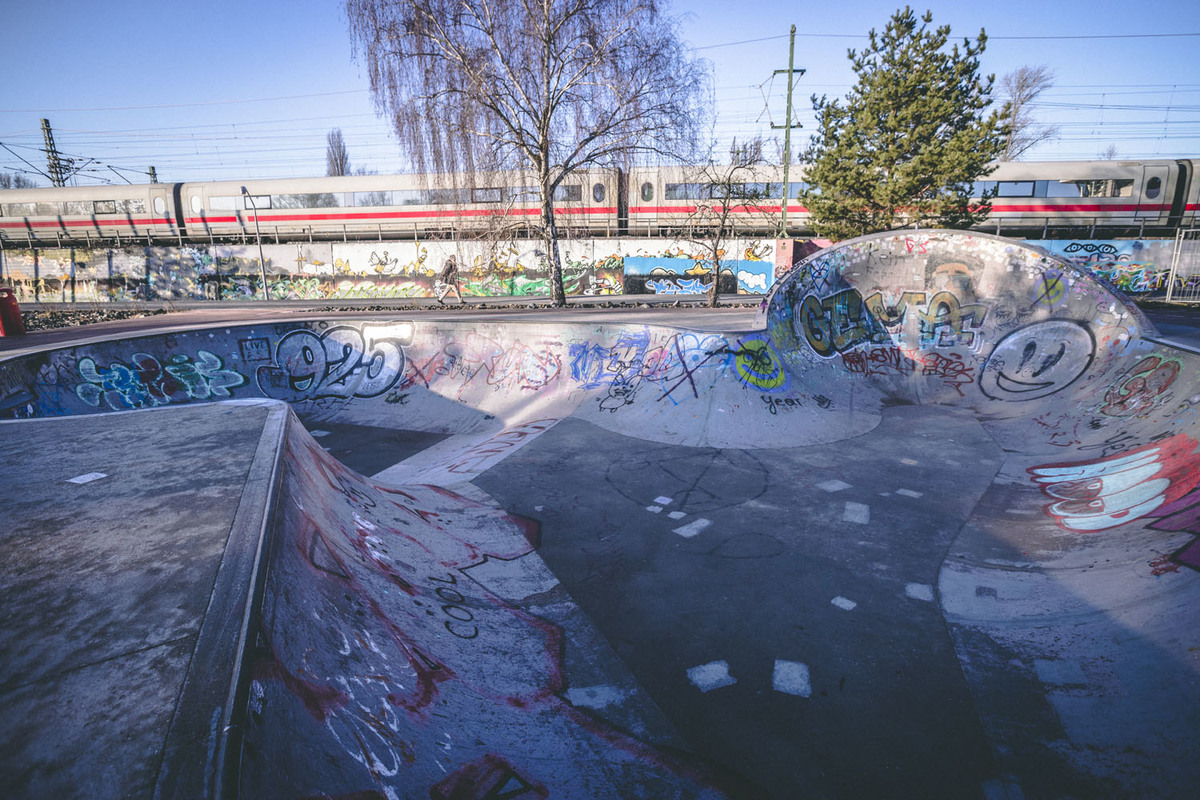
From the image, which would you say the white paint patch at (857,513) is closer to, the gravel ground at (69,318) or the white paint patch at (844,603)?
the white paint patch at (844,603)

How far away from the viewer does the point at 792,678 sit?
3.77 metres

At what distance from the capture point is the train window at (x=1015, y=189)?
75.5 ft

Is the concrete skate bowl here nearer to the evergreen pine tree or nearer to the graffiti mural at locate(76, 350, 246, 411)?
the graffiti mural at locate(76, 350, 246, 411)

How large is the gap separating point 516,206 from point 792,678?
25.5m

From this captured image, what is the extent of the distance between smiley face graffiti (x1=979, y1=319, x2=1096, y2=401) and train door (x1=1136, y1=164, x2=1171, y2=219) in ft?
66.6

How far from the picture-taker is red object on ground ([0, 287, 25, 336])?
50.6 ft

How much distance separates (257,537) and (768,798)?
10.1 ft

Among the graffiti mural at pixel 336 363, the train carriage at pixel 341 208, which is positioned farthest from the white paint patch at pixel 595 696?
the train carriage at pixel 341 208

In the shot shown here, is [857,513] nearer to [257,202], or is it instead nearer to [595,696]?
[595,696]

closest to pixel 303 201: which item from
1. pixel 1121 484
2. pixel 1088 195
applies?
pixel 1121 484

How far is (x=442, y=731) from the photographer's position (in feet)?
9.05

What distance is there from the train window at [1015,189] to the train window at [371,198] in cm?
2822

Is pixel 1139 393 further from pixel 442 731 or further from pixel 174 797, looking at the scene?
pixel 174 797

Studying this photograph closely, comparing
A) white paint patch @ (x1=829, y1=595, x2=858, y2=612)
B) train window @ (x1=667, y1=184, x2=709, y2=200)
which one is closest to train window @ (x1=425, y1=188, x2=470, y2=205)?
train window @ (x1=667, y1=184, x2=709, y2=200)
